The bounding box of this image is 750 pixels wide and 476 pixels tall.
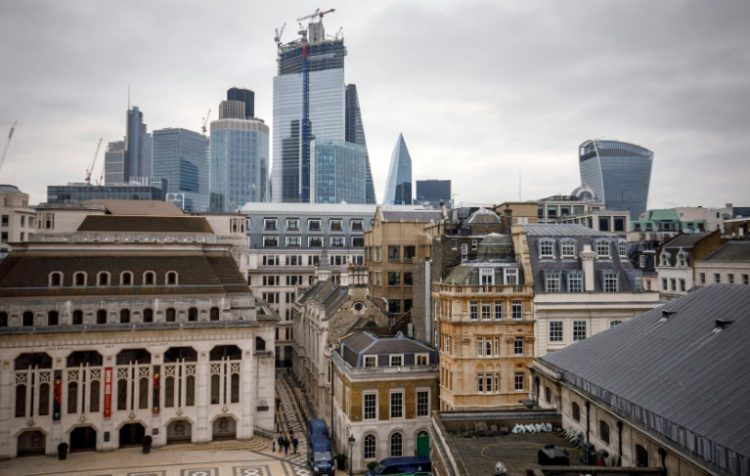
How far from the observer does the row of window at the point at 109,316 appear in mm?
60281

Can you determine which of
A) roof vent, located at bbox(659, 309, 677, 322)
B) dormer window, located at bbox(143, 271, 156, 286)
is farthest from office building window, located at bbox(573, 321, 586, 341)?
dormer window, located at bbox(143, 271, 156, 286)

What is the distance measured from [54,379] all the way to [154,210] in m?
40.8

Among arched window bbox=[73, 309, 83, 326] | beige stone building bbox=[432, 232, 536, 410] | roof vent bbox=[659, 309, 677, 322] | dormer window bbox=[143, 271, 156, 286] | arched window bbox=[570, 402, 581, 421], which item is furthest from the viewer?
dormer window bbox=[143, 271, 156, 286]

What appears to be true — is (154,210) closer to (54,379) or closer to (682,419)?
(54,379)

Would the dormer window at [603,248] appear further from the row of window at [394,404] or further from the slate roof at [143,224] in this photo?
the slate roof at [143,224]

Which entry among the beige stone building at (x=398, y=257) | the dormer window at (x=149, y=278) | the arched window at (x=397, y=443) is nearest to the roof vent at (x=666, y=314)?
the arched window at (x=397, y=443)

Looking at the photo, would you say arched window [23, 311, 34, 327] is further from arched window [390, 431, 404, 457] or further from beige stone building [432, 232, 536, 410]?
beige stone building [432, 232, 536, 410]

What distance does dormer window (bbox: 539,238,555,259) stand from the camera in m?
56.2

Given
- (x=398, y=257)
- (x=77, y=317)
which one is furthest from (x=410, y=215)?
(x=77, y=317)

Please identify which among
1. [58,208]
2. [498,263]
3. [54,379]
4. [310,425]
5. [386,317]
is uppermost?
[58,208]

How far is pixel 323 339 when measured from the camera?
69938 millimetres

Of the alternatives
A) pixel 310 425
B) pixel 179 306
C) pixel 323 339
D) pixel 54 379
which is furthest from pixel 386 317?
pixel 54 379

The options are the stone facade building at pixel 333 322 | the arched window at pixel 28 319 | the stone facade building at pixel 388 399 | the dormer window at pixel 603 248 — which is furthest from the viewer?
the stone facade building at pixel 333 322

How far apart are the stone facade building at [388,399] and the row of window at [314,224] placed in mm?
63262
